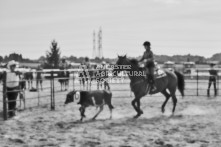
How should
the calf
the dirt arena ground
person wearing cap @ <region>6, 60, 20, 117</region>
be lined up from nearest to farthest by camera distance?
the dirt arena ground
the calf
person wearing cap @ <region>6, 60, 20, 117</region>

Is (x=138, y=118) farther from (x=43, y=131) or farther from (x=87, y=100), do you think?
(x=43, y=131)

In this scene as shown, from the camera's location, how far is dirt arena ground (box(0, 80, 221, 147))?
18.1 feet

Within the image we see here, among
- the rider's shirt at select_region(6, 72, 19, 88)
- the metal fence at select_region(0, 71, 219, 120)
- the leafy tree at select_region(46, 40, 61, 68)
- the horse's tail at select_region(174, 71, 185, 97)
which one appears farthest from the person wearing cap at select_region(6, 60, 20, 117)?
the leafy tree at select_region(46, 40, 61, 68)

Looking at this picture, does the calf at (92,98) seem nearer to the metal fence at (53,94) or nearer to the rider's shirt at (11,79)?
the rider's shirt at (11,79)

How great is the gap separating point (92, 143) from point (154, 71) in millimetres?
4379

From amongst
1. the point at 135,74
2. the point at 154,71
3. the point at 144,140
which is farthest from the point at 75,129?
the point at 154,71

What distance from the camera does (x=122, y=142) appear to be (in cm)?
550

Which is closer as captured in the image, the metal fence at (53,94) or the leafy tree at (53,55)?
the metal fence at (53,94)

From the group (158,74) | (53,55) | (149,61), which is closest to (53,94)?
(149,61)

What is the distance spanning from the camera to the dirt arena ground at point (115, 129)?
552cm

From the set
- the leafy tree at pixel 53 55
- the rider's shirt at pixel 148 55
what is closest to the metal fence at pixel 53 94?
the rider's shirt at pixel 148 55

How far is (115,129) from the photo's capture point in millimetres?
6715

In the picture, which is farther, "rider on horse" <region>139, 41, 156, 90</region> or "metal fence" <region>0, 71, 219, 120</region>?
"rider on horse" <region>139, 41, 156, 90</region>

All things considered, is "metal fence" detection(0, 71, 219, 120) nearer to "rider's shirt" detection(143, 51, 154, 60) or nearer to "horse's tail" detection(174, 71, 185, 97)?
"horse's tail" detection(174, 71, 185, 97)
